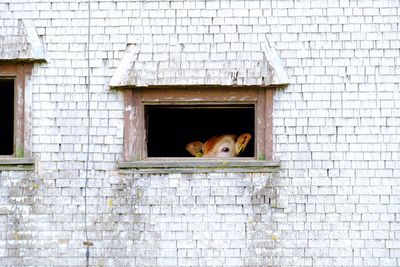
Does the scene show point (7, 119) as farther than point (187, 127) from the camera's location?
No

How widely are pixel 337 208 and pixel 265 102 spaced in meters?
1.31

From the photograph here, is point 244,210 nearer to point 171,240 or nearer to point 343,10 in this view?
point 171,240

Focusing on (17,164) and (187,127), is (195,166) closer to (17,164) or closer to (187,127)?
(17,164)

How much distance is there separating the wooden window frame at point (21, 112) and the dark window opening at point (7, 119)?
6.88 ft

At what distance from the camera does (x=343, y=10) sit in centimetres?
641

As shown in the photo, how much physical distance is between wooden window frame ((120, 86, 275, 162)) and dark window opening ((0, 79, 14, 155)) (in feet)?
9.31

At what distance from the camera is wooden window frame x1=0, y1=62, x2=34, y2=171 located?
6430mm

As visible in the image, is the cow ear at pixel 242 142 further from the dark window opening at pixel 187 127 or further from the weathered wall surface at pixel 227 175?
the dark window opening at pixel 187 127

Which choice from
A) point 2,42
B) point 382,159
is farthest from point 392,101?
point 2,42

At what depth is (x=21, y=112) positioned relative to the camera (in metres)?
6.46

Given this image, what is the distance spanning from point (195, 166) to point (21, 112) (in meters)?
1.90

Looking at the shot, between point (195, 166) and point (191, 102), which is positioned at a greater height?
point (191, 102)

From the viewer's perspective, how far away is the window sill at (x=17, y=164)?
6.38 meters

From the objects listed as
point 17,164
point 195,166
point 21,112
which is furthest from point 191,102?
point 17,164
